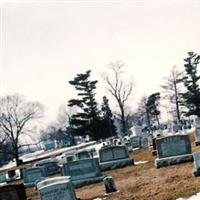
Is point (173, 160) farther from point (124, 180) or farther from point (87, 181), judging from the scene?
point (87, 181)

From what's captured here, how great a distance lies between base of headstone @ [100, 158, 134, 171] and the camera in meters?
23.6

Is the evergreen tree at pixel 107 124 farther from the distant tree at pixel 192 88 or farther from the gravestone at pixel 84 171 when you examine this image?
the gravestone at pixel 84 171

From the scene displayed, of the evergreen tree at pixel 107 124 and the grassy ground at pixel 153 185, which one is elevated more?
the evergreen tree at pixel 107 124

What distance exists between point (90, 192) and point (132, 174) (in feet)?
10.3

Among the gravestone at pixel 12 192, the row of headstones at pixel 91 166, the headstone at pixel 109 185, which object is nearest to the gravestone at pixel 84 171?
the row of headstones at pixel 91 166

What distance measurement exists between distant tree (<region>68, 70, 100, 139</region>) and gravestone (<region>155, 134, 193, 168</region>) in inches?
1639

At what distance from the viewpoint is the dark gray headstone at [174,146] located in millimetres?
19484

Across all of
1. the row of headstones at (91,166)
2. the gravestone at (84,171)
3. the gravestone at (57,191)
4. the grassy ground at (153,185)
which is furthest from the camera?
the row of headstones at (91,166)

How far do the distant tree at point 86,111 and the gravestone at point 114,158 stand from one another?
36.9 meters

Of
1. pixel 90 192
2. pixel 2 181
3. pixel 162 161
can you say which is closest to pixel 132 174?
pixel 162 161

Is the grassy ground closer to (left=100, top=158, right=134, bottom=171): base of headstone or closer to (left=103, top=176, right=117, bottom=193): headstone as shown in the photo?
(left=103, top=176, right=117, bottom=193): headstone

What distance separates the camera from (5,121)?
6712 cm

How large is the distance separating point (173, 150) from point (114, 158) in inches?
207

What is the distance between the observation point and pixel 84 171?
19891 mm
